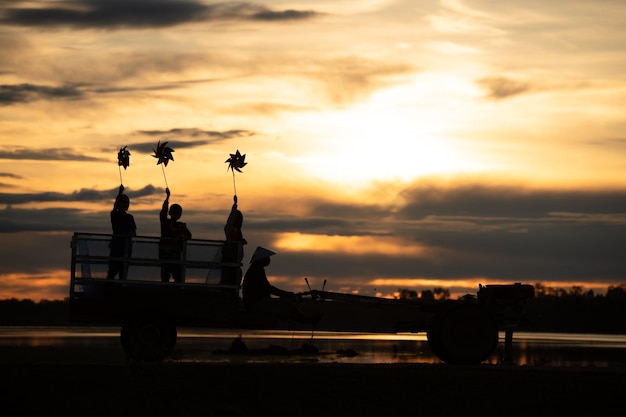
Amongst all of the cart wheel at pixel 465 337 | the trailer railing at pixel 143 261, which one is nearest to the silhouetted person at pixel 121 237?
the trailer railing at pixel 143 261

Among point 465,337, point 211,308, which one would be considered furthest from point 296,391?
point 465,337

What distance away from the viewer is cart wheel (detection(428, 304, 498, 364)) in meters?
24.5

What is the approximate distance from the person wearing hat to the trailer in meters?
0.16

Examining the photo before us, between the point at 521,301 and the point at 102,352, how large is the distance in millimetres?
14950

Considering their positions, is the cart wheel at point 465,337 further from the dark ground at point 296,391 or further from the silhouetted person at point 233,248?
the silhouetted person at point 233,248

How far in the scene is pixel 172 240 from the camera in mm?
23594

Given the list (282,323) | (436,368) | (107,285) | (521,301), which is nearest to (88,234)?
(107,285)

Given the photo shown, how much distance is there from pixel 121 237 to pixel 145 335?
2156 mm

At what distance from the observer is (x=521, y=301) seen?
25.6m

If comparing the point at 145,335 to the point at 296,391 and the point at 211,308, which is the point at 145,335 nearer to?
the point at 211,308

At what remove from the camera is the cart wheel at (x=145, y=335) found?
23422 millimetres

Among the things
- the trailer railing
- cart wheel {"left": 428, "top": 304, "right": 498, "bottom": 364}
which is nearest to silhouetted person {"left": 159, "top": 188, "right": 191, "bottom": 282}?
the trailer railing

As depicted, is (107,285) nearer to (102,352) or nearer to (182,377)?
(182,377)

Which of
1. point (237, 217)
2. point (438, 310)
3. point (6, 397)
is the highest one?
point (237, 217)
